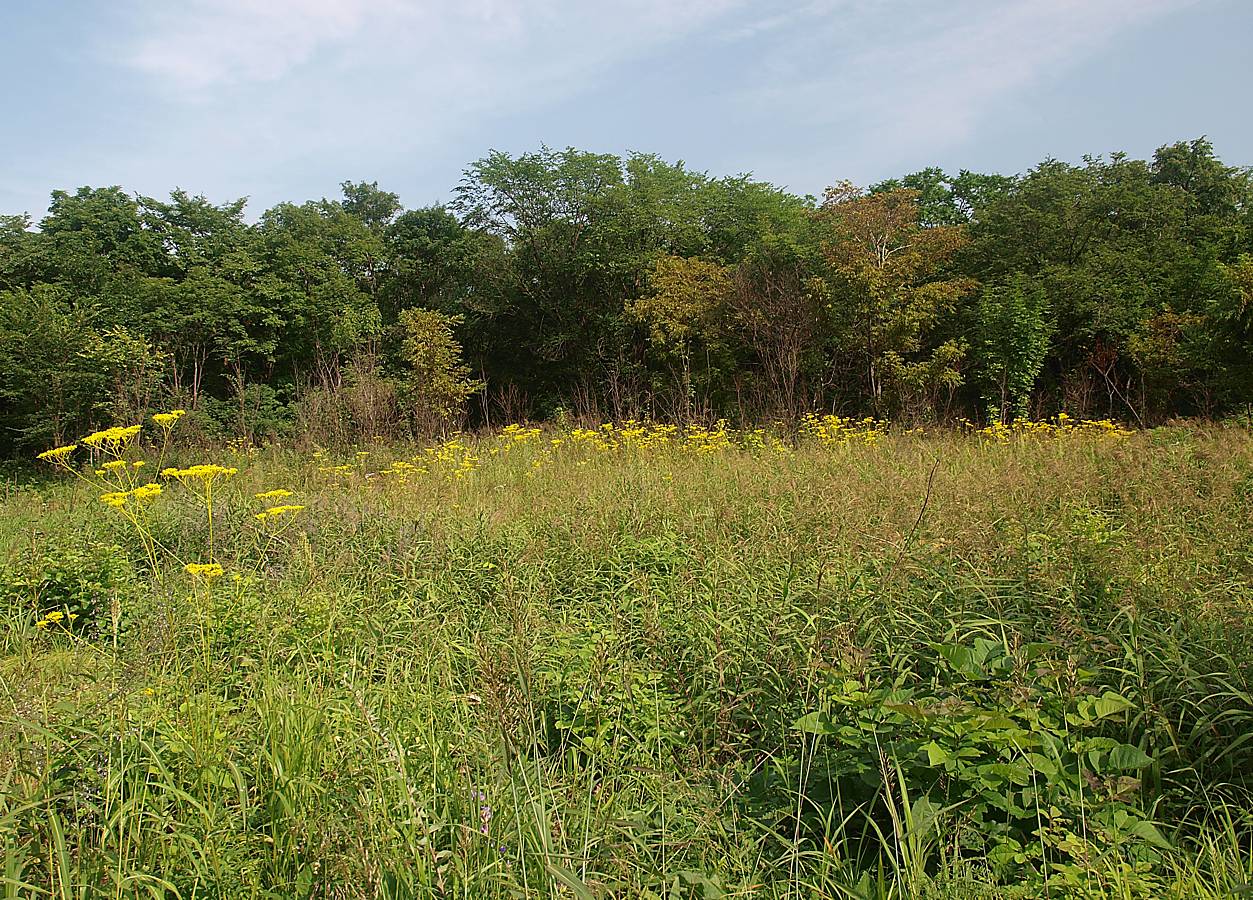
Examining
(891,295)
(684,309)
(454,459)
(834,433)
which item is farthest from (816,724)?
(684,309)

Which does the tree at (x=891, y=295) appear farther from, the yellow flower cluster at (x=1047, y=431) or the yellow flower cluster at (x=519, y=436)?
the yellow flower cluster at (x=519, y=436)

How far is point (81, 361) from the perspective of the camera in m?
14.6

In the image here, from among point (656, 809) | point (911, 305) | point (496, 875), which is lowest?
point (656, 809)

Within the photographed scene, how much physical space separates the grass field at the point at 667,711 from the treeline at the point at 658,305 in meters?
5.63

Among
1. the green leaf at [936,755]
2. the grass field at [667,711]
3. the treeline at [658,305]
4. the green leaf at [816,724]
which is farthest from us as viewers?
the treeline at [658,305]

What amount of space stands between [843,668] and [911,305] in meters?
12.8

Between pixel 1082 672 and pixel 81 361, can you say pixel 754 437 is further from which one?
pixel 81 361

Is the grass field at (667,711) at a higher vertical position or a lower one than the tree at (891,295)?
lower

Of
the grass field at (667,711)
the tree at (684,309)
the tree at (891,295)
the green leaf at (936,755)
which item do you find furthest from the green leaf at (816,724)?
the tree at (684,309)

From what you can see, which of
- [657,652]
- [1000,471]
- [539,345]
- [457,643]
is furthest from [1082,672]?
[539,345]

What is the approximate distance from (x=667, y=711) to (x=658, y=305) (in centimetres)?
1502

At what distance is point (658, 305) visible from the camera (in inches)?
660

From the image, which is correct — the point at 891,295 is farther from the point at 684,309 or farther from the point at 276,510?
the point at 276,510

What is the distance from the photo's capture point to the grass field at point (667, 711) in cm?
155
